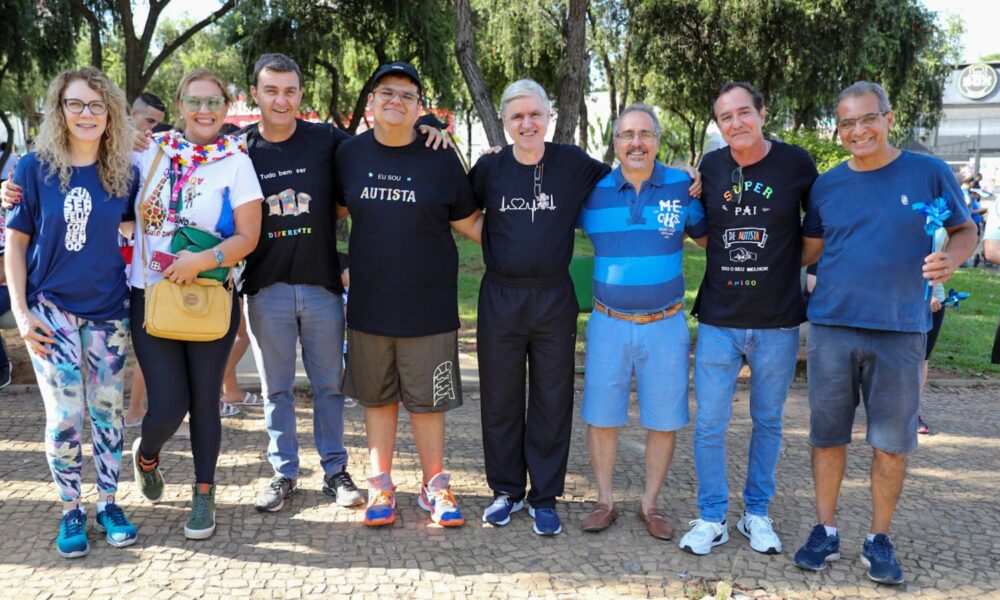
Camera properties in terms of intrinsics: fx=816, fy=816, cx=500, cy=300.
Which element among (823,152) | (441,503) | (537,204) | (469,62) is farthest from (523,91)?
(823,152)

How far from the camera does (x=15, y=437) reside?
5.09 metres

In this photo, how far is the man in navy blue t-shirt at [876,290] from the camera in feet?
11.2

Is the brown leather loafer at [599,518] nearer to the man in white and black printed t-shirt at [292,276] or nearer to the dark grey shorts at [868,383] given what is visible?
the dark grey shorts at [868,383]

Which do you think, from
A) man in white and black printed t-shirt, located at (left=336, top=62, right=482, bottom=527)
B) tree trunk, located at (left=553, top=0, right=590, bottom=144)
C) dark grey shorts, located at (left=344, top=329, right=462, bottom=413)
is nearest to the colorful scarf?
man in white and black printed t-shirt, located at (left=336, top=62, right=482, bottom=527)

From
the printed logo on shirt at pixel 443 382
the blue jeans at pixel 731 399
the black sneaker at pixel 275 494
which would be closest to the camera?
the blue jeans at pixel 731 399

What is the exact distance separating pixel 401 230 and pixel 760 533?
2.20m

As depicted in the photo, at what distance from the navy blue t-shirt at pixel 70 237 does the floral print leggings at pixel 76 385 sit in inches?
2.9

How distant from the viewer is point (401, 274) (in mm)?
3848

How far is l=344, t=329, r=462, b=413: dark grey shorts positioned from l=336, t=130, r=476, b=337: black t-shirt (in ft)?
0.23

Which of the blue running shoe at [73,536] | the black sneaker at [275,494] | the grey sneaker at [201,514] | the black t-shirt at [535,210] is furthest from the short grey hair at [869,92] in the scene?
the blue running shoe at [73,536]

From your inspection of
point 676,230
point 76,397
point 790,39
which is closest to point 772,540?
point 676,230

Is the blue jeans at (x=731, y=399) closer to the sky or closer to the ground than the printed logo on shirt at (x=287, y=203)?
closer to the ground

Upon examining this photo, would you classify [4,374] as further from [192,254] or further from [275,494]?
[192,254]

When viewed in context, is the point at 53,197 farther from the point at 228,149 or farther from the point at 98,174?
the point at 228,149
